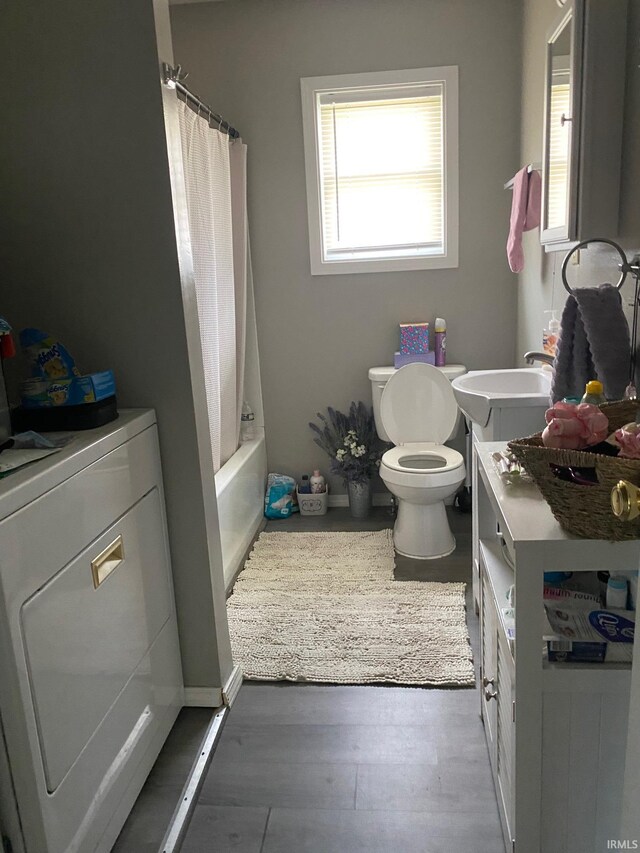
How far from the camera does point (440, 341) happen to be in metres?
3.36

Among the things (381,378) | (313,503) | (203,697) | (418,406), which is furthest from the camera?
(313,503)

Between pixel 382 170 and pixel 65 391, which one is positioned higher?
pixel 382 170

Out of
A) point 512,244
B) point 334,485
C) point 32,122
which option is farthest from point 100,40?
point 334,485

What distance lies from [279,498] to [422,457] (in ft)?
2.95

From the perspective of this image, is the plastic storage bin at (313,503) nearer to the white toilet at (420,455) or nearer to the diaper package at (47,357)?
the white toilet at (420,455)

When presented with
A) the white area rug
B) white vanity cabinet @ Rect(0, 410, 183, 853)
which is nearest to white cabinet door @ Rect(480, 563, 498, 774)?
the white area rug

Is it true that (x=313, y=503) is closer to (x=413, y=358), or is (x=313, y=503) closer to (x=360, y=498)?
(x=360, y=498)

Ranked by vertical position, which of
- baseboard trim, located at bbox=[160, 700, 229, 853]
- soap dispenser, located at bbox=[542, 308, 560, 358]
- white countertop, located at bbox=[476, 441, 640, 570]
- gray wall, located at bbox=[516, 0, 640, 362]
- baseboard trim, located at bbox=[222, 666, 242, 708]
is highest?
gray wall, located at bbox=[516, 0, 640, 362]

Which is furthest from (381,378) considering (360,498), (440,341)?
(360,498)

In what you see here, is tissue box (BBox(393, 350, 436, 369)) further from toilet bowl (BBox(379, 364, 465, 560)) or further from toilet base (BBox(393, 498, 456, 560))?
toilet base (BBox(393, 498, 456, 560))

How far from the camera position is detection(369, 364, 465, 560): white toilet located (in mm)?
2840

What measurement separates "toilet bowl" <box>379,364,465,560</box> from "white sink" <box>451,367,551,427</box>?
46cm

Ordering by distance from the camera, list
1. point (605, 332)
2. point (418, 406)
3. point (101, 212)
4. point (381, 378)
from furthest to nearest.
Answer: point (381, 378)
point (418, 406)
point (101, 212)
point (605, 332)

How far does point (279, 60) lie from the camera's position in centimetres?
318
